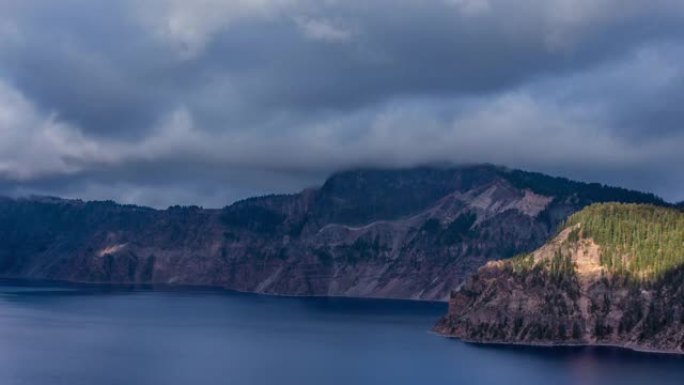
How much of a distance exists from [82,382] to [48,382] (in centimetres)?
699

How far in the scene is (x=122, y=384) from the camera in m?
197

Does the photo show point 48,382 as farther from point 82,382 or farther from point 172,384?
point 172,384

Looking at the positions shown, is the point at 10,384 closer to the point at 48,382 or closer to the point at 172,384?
the point at 48,382

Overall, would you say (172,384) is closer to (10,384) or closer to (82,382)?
(82,382)

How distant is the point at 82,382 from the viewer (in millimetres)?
199125

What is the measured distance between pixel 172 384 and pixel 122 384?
9.73 meters

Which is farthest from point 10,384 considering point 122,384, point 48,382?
point 122,384

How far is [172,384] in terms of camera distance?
7869 inches

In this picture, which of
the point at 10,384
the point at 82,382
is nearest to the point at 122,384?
the point at 82,382

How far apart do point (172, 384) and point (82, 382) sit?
1770 cm

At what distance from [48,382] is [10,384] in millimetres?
7513

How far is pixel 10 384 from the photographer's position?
200 meters

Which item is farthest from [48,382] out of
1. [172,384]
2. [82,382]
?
[172,384]

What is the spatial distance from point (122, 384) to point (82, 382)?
8529 millimetres
